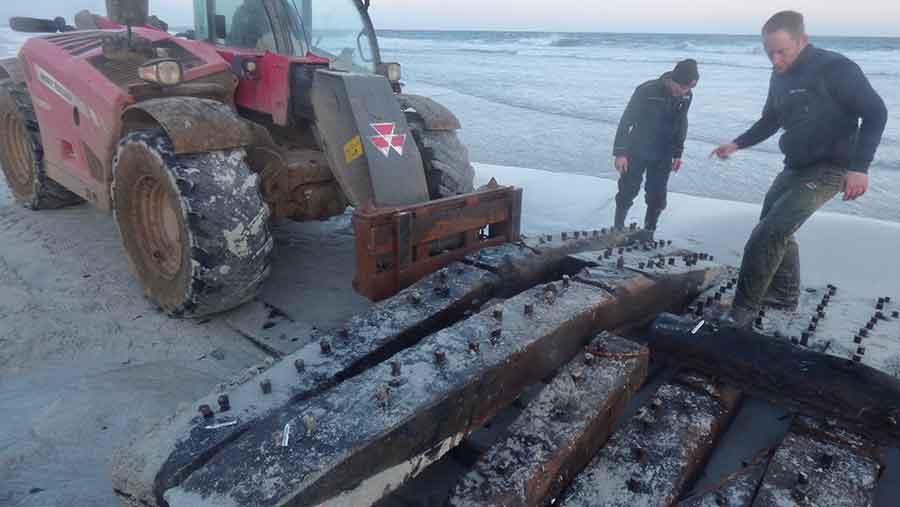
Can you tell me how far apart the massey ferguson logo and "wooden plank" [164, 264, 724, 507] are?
1.38 meters

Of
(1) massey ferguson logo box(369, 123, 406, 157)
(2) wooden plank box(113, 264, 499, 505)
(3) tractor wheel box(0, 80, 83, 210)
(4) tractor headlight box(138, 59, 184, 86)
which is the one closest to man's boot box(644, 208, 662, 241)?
(1) massey ferguson logo box(369, 123, 406, 157)

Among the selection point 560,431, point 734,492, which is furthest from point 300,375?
point 734,492

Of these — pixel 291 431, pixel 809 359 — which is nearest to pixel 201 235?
pixel 291 431

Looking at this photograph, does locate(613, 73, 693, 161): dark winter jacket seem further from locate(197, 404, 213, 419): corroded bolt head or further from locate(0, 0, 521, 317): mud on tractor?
locate(197, 404, 213, 419): corroded bolt head

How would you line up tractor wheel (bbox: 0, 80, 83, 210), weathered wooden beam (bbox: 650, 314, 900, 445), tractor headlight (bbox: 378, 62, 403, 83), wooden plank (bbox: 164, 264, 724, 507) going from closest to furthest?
wooden plank (bbox: 164, 264, 724, 507) → weathered wooden beam (bbox: 650, 314, 900, 445) → tractor headlight (bbox: 378, 62, 403, 83) → tractor wheel (bbox: 0, 80, 83, 210)

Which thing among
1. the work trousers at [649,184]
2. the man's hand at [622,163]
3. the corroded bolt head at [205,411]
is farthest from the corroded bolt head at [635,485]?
the work trousers at [649,184]

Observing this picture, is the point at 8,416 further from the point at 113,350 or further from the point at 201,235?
the point at 201,235

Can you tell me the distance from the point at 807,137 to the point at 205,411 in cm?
326

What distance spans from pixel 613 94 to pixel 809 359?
15.5 m

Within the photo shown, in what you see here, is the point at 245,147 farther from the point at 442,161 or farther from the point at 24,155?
the point at 24,155

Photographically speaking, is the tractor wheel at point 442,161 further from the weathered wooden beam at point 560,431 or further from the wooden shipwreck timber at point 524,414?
the weathered wooden beam at point 560,431

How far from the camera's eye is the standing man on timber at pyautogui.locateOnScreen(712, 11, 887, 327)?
3.15m

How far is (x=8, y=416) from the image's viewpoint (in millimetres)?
2730

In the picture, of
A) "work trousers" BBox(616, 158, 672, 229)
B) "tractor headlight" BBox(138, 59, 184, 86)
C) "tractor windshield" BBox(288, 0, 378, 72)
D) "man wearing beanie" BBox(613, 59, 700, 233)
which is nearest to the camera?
"tractor headlight" BBox(138, 59, 184, 86)
